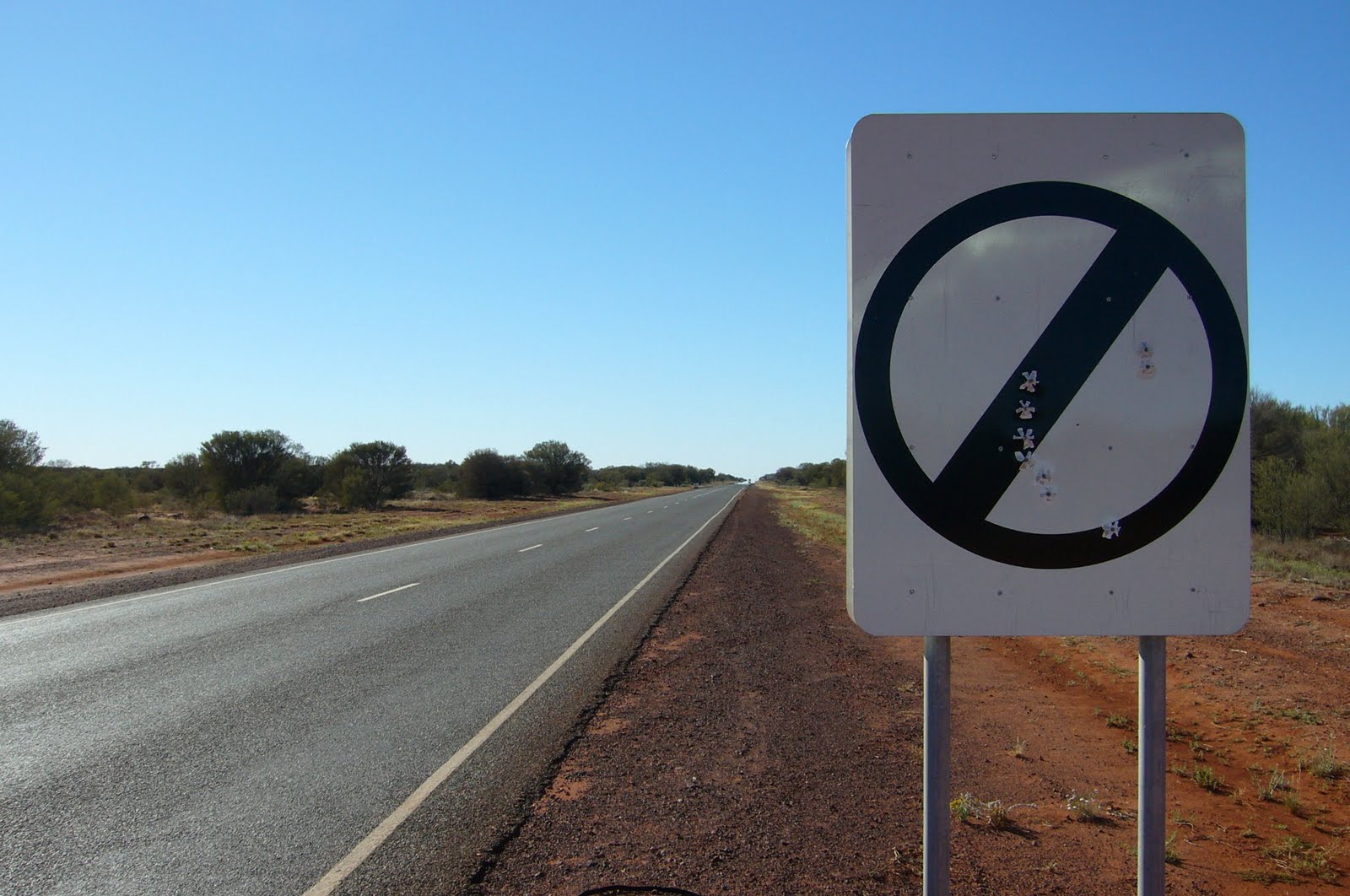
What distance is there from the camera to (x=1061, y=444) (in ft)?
6.24

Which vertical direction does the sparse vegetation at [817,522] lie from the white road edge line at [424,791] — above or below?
above

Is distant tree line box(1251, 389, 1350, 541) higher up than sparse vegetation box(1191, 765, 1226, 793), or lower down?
higher up

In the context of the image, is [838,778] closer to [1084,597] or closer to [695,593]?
[1084,597]

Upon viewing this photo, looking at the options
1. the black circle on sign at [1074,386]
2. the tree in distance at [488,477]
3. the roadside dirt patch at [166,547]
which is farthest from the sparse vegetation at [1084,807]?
the tree in distance at [488,477]

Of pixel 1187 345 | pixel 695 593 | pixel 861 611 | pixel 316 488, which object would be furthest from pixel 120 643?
pixel 316 488

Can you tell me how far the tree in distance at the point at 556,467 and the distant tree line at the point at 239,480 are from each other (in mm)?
8461

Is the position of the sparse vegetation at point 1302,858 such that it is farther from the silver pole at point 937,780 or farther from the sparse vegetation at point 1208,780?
the silver pole at point 937,780

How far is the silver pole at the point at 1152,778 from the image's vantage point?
185 centimetres

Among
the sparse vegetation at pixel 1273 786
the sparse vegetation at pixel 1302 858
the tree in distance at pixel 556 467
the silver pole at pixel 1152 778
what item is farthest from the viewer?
the tree in distance at pixel 556 467

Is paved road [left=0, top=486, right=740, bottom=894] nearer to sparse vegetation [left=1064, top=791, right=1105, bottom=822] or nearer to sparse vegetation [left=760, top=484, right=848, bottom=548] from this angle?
sparse vegetation [left=1064, top=791, right=1105, bottom=822]

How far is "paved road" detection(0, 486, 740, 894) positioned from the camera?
423 centimetres

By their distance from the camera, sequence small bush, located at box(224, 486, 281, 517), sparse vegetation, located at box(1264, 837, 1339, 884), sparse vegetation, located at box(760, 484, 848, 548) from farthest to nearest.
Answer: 1. small bush, located at box(224, 486, 281, 517)
2. sparse vegetation, located at box(760, 484, 848, 548)
3. sparse vegetation, located at box(1264, 837, 1339, 884)

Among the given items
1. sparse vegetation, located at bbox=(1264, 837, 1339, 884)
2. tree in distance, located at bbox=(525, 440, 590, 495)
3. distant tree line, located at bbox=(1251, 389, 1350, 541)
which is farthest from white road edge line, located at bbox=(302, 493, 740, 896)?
tree in distance, located at bbox=(525, 440, 590, 495)

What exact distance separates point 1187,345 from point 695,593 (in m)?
12.8
